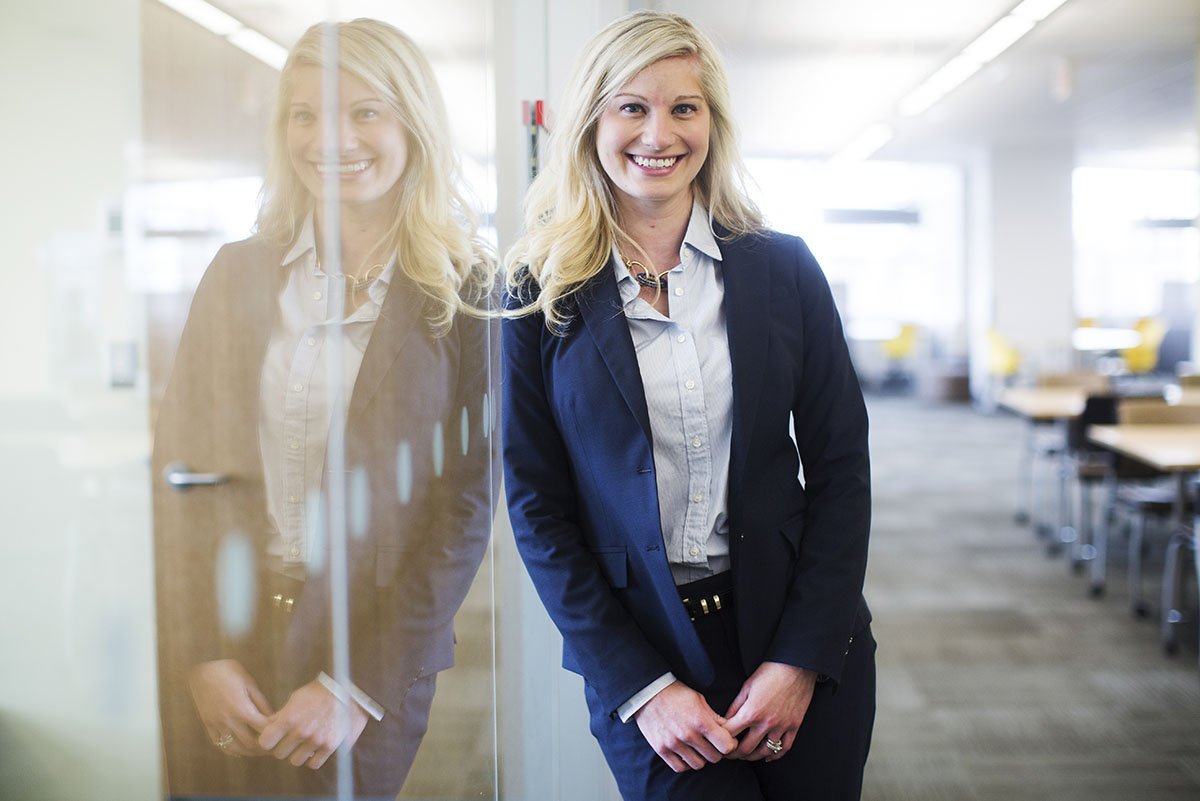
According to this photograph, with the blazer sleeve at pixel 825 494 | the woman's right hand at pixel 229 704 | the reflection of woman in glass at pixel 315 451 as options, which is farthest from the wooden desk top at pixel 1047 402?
the woman's right hand at pixel 229 704

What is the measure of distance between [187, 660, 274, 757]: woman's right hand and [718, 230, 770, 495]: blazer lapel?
65 centimetres

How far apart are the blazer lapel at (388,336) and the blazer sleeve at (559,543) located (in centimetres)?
16

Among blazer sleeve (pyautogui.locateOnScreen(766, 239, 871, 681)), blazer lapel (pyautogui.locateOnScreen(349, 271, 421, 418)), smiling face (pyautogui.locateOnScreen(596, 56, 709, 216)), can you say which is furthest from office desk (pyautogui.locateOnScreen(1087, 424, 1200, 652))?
blazer lapel (pyautogui.locateOnScreen(349, 271, 421, 418))

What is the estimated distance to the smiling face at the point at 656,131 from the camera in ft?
3.97

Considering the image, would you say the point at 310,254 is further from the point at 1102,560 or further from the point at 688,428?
the point at 1102,560

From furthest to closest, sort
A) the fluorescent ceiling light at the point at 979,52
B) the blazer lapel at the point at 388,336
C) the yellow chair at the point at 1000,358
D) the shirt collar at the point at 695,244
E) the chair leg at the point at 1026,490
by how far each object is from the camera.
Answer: the yellow chair at the point at 1000,358 < the fluorescent ceiling light at the point at 979,52 < the chair leg at the point at 1026,490 < the shirt collar at the point at 695,244 < the blazer lapel at the point at 388,336

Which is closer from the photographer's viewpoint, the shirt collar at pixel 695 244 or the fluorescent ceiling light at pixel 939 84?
the shirt collar at pixel 695 244

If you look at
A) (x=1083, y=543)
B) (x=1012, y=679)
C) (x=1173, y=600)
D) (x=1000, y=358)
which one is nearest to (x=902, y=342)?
(x=1000, y=358)

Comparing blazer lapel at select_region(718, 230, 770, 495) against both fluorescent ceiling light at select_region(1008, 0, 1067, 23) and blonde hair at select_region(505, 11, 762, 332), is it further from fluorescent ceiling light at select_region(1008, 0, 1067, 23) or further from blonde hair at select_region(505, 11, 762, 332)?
fluorescent ceiling light at select_region(1008, 0, 1067, 23)

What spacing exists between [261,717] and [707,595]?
59 centimetres

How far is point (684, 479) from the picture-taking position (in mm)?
1226

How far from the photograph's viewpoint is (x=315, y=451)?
0.96m

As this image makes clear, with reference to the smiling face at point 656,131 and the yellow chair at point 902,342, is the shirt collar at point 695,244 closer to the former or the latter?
the smiling face at point 656,131

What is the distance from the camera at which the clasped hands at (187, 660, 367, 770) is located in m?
0.89
